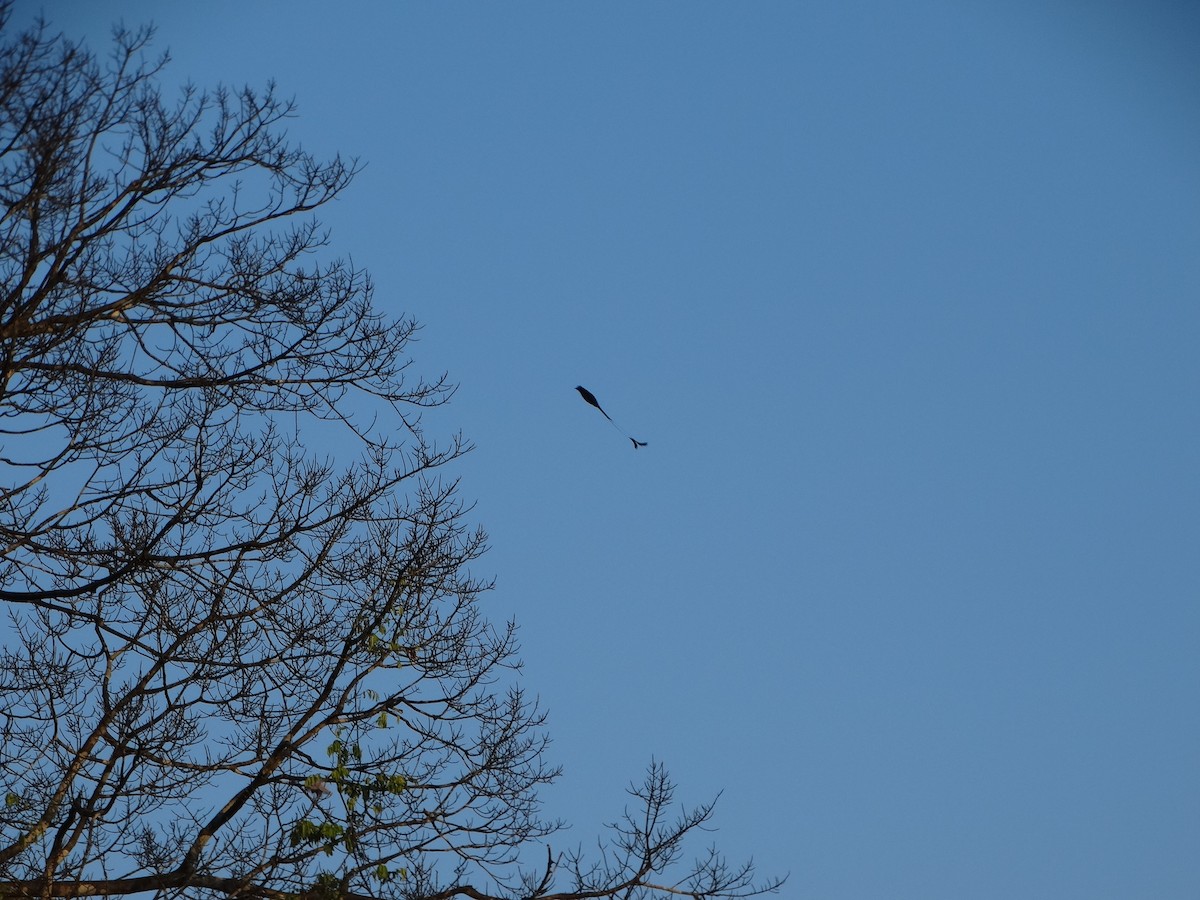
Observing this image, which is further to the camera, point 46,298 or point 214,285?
point 214,285

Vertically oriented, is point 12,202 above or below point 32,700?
above

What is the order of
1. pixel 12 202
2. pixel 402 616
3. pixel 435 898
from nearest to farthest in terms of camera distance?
pixel 12 202 → pixel 435 898 → pixel 402 616

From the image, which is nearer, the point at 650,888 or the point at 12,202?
the point at 12,202

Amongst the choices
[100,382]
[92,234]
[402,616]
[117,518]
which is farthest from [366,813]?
[92,234]

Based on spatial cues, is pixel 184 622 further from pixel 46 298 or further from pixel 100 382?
pixel 46 298

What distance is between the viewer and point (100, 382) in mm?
8938

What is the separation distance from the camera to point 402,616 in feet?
30.8

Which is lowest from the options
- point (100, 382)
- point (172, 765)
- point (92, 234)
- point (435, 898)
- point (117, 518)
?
point (435, 898)

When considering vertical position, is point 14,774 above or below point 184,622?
below

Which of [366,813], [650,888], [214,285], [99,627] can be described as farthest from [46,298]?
[650,888]

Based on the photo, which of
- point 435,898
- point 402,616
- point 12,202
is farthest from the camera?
point 402,616

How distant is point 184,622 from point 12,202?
269 centimetres

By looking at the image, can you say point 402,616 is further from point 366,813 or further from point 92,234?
point 92,234

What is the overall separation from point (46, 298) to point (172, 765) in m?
2.81
